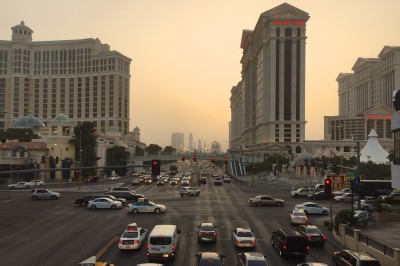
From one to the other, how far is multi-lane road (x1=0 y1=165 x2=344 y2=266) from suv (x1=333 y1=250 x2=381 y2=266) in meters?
2.84

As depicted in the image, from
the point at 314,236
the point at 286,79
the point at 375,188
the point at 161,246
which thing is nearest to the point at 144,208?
the point at 161,246

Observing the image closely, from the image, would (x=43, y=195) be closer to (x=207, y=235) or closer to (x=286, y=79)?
(x=207, y=235)

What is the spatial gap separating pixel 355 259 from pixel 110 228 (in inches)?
813

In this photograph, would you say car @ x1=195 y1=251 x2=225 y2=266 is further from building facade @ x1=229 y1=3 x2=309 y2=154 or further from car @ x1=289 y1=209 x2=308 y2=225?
building facade @ x1=229 y1=3 x2=309 y2=154

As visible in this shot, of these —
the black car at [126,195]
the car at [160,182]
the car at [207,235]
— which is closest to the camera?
the car at [207,235]

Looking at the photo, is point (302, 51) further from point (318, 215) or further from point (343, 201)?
point (318, 215)

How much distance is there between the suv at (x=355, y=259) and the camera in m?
20.5

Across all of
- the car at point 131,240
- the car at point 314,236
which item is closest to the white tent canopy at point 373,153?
the car at point 314,236

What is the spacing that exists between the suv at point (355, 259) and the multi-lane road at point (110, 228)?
2.84 metres

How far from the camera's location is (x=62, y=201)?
55.8m

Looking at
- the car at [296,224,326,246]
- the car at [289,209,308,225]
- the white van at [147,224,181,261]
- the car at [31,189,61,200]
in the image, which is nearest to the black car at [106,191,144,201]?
the car at [31,189,61,200]

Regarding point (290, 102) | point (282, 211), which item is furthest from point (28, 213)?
point (290, 102)

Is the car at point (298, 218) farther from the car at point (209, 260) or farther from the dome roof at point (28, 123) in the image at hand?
the dome roof at point (28, 123)

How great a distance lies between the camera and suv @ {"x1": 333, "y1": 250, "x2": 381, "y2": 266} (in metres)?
20.5
